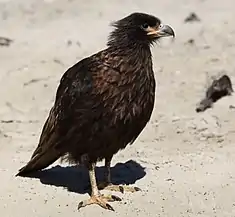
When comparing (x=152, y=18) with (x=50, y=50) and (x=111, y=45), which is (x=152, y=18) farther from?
(x=50, y=50)

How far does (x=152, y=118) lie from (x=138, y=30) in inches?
103

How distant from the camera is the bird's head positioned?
6.88m

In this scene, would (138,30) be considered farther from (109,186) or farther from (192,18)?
(192,18)

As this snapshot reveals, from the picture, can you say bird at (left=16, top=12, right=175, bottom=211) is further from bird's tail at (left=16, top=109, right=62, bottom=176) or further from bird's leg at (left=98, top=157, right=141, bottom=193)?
bird's leg at (left=98, top=157, right=141, bottom=193)

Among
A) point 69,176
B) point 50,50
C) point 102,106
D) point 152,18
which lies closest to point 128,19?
point 152,18

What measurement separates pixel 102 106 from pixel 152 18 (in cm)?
87

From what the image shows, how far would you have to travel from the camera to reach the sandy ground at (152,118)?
684 centimetres

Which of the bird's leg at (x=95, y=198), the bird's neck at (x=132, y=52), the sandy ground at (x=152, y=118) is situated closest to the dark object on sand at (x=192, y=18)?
the sandy ground at (x=152, y=118)

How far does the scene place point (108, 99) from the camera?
262 inches

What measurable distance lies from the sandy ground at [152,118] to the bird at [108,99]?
427mm

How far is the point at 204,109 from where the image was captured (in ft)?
30.6

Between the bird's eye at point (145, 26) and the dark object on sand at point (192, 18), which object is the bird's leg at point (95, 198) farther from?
the dark object on sand at point (192, 18)

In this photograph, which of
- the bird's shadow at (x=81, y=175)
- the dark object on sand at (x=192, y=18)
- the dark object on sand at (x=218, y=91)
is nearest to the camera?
the bird's shadow at (x=81, y=175)

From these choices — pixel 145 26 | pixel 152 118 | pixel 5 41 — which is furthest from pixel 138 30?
pixel 5 41
